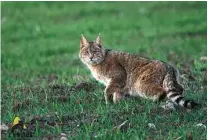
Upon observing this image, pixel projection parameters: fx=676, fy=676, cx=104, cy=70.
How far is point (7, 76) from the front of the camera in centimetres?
1358

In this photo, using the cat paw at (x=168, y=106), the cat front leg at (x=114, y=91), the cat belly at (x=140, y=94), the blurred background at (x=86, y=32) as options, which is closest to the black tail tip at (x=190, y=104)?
the cat paw at (x=168, y=106)

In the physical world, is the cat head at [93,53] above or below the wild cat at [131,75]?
above

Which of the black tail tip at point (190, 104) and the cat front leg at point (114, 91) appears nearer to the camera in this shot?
the black tail tip at point (190, 104)

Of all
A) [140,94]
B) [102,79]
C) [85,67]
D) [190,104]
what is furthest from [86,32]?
[190,104]

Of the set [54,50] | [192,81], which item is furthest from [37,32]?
[192,81]

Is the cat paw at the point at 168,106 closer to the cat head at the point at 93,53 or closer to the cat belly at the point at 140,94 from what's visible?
the cat belly at the point at 140,94

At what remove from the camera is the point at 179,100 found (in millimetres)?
8852

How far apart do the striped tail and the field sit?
0.34 ft

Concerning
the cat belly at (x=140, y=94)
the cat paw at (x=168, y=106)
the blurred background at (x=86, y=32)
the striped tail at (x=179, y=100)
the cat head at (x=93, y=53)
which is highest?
the cat head at (x=93, y=53)

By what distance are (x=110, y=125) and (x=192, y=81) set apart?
121 inches

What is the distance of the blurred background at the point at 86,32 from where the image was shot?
50.1 feet

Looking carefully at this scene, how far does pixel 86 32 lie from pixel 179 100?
33.7 feet

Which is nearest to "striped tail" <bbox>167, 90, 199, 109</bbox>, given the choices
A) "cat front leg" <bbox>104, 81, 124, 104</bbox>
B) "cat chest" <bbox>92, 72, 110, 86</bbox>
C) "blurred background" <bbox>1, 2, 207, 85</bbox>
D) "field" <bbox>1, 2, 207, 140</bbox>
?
"field" <bbox>1, 2, 207, 140</bbox>

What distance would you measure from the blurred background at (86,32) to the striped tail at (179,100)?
12.7 feet
